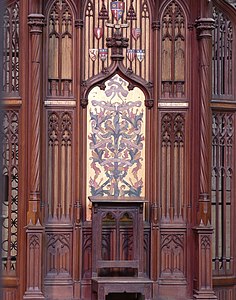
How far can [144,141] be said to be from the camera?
25.5ft

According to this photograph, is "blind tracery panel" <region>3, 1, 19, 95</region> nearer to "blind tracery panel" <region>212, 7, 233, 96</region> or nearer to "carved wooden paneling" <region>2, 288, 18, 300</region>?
"carved wooden paneling" <region>2, 288, 18, 300</region>

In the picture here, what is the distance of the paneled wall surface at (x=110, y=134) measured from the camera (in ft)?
24.7

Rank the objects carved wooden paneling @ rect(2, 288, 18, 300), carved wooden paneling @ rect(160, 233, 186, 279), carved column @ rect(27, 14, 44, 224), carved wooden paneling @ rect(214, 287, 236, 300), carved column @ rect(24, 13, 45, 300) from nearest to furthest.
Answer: carved column @ rect(24, 13, 45, 300), carved column @ rect(27, 14, 44, 224), carved wooden paneling @ rect(2, 288, 18, 300), carved wooden paneling @ rect(160, 233, 186, 279), carved wooden paneling @ rect(214, 287, 236, 300)

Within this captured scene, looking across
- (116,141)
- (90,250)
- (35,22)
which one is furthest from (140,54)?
(90,250)

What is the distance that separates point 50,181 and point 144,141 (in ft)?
3.50

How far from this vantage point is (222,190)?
8.07m

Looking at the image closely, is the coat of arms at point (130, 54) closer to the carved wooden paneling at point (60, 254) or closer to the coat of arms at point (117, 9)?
the coat of arms at point (117, 9)

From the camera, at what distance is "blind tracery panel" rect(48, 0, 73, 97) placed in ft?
25.1

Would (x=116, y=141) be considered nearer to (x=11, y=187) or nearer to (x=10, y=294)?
(x=11, y=187)

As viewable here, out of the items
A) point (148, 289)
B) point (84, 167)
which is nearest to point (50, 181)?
point (84, 167)

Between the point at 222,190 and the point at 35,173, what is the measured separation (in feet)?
6.83

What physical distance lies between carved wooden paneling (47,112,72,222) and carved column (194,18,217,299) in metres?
1.35

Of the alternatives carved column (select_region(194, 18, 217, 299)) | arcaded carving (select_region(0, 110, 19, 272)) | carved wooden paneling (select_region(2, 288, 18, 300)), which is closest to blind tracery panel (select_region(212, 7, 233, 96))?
carved column (select_region(194, 18, 217, 299))

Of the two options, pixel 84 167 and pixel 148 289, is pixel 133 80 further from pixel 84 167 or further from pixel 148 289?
pixel 148 289
